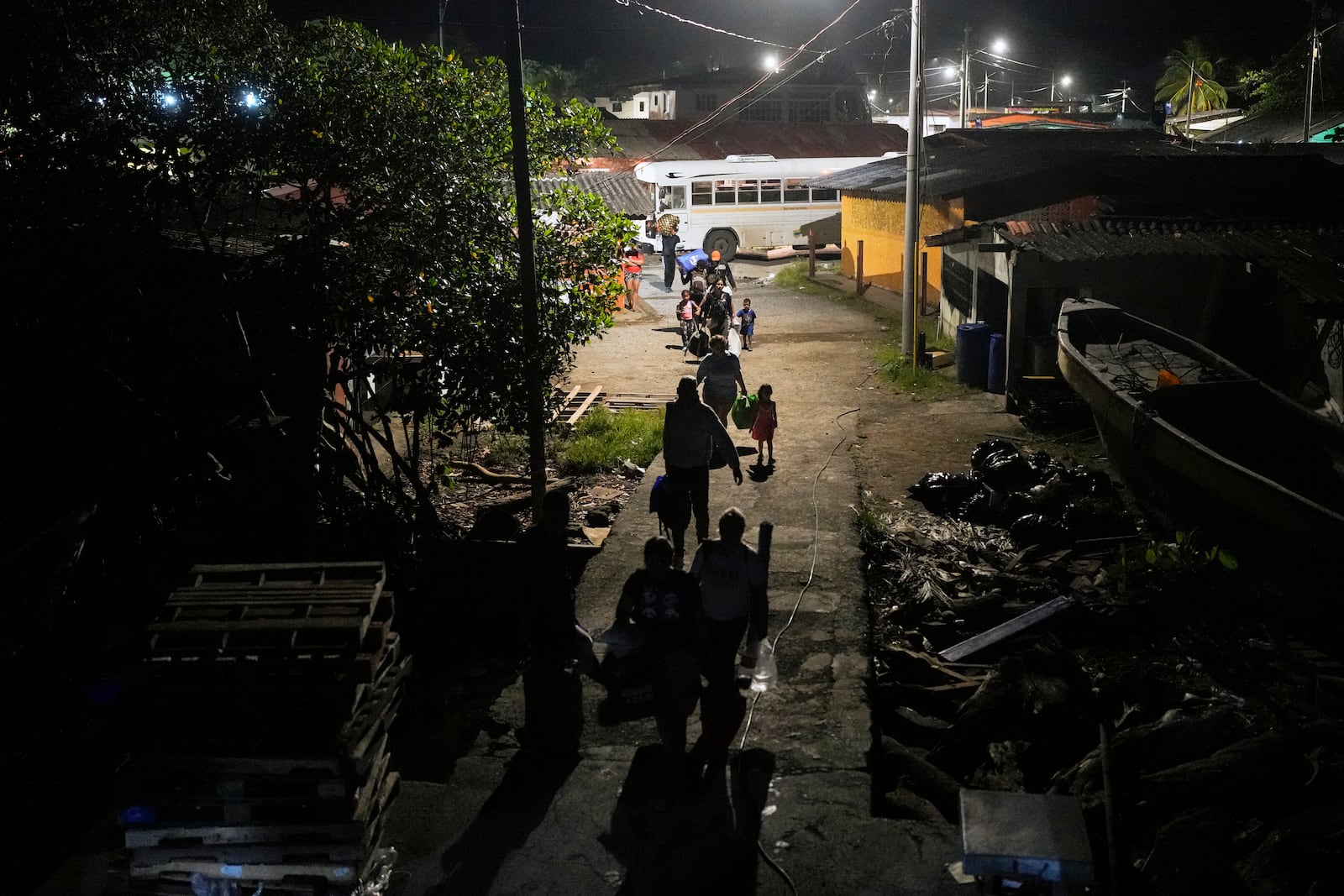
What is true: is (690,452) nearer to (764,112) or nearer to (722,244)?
(722,244)

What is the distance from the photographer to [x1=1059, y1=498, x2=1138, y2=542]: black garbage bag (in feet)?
32.4

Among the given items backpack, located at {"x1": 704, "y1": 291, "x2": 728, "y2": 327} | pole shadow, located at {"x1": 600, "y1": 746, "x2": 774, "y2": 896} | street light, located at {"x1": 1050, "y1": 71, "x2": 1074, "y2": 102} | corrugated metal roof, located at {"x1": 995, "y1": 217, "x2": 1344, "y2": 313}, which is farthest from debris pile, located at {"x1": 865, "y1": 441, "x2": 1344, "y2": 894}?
street light, located at {"x1": 1050, "y1": 71, "x2": 1074, "y2": 102}

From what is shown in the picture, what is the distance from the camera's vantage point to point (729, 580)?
19.3 ft

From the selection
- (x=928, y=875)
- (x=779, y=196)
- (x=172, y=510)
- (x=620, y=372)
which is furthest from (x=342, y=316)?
(x=779, y=196)

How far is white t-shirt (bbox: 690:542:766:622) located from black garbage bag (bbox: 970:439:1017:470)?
6402mm

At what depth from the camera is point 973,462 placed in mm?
11953

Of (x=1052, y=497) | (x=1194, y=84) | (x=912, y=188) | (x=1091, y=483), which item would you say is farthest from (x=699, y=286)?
(x=1194, y=84)

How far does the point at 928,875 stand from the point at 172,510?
7.32m

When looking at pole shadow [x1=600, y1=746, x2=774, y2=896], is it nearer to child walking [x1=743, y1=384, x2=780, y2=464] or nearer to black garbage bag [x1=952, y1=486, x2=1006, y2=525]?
black garbage bag [x1=952, y1=486, x2=1006, y2=525]

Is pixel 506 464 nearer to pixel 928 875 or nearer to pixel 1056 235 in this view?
pixel 1056 235

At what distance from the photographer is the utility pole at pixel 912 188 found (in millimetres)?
18156

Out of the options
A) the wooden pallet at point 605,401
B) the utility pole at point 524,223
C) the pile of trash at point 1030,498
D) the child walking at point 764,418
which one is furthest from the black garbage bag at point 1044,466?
the wooden pallet at point 605,401

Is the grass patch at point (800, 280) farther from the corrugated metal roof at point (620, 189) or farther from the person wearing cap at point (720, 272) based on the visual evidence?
the corrugated metal roof at point (620, 189)

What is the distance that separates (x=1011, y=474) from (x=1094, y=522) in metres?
1.37
